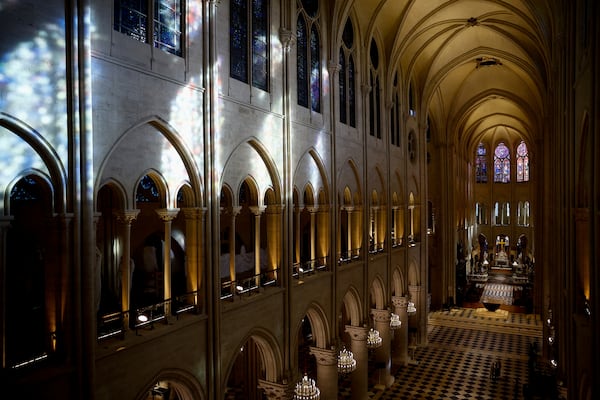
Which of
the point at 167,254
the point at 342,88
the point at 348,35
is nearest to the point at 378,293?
the point at 342,88

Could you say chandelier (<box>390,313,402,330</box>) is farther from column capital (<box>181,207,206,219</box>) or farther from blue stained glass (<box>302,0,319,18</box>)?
column capital (<box>181,207,206,219</box>)

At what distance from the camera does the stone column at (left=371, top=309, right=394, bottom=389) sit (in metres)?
20.8

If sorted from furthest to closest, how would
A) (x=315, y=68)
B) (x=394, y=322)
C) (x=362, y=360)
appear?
(x=394, y=322), (x=362, y=360), (x=315, y=68)

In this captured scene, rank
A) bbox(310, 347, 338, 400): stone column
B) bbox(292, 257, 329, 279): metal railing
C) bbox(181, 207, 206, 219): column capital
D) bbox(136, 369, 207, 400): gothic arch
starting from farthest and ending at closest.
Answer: bbox(310, 347, 338, 400): stone column → bbox(292, 257, 329, 279): metal railing → bbox(181, 207, 206, 219): column capital → bbox(136, 369, 207, 400): gothic arch

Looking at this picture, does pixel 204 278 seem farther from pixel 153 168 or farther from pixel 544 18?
pixel 544 18

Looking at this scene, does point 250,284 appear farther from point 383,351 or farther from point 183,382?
point 383,351

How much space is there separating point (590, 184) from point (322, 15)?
36.8ft

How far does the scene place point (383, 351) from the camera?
68.4 feet

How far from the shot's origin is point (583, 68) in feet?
28.9

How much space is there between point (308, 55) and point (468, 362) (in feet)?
60.2

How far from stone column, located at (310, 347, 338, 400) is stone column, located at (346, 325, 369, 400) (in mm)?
2868

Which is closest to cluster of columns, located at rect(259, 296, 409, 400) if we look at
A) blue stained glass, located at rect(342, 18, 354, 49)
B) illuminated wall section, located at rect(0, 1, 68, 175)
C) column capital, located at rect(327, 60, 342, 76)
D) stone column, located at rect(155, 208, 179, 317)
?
stone column, located at rect(155, 208, 179, 317)

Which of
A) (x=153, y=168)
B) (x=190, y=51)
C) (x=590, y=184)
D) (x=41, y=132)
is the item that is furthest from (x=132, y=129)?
(x=590, y=184)

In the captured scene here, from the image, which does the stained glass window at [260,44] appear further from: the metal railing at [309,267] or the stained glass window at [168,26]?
the metal railing at [309,267]
